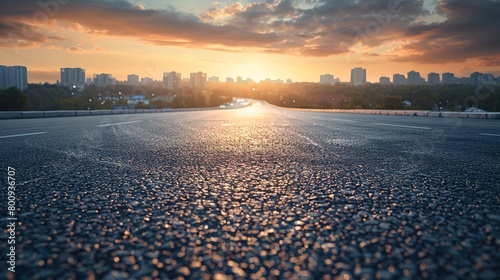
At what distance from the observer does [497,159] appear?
4.02 m

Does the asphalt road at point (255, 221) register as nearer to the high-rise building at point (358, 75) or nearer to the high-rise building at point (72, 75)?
the high-rise building at point (358, 75)

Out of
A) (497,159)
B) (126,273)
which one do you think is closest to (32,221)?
(126,273)

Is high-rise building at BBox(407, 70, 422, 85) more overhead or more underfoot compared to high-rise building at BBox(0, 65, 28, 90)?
more overhead

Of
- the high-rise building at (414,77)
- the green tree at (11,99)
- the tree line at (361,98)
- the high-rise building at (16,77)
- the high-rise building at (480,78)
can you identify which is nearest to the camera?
the green tree at (11,99)

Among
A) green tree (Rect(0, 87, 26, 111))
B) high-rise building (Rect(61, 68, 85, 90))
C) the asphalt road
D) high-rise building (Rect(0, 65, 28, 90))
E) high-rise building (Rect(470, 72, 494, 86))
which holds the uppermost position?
high-rise building (Rect(61, 68, 85, 90))

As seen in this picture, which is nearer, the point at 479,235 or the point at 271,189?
the point at 479,235

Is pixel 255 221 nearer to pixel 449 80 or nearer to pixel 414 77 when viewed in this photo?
pixel 449 80

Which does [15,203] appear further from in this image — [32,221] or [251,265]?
[251,265]

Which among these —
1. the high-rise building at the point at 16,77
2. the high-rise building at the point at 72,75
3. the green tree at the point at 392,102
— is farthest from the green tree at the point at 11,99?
the high-rise building at the point at 72,75

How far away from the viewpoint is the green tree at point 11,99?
52.9 metres

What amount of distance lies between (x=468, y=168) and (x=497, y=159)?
921mm

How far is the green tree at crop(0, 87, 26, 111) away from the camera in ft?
173

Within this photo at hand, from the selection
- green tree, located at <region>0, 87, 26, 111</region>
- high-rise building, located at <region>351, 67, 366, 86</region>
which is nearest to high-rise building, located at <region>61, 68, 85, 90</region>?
high-rise building, located at <region>351, 67, 366, 86</region>

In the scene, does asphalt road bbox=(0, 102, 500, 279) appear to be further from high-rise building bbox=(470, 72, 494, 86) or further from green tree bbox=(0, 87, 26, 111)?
high-rise building bbox=(470, 72, 494, 86)
